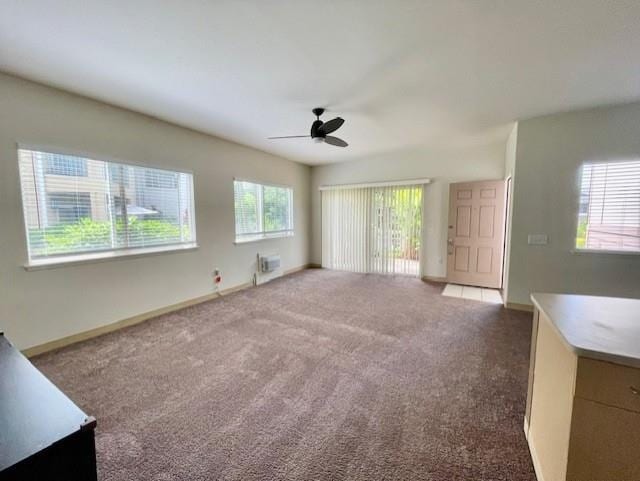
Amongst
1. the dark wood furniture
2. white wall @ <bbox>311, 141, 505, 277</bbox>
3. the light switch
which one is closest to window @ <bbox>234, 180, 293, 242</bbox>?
white wall @ <bbox>311, 141, 505, 277</bbox>

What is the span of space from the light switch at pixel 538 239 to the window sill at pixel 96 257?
4832mm

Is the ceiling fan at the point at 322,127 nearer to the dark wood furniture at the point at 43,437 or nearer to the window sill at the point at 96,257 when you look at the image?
the window sill at the point at 96,257

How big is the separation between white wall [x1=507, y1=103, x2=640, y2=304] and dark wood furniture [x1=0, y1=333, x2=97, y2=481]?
15.1 feet

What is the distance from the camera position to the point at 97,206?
10.2 ft

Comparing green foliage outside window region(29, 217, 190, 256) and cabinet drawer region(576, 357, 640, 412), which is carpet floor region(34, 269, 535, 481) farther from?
green foliage outside window region(29, 217, 190, 256)

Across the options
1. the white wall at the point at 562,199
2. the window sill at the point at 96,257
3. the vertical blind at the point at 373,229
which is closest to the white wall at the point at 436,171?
the vertical blind at the point at 373,229

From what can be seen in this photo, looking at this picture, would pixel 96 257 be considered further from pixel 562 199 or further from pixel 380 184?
pixel 562 199

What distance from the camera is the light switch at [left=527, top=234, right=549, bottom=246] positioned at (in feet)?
12.1

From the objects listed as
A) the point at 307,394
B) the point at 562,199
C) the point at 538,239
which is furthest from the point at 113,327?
the point at 562,199

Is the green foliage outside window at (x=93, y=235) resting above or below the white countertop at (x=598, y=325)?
above

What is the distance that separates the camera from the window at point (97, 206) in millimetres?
2705

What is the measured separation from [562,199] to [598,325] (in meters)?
3.19

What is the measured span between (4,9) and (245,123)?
90.1 inches

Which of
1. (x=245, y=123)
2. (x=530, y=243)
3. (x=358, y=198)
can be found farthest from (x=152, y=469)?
(x=358, y=198)
